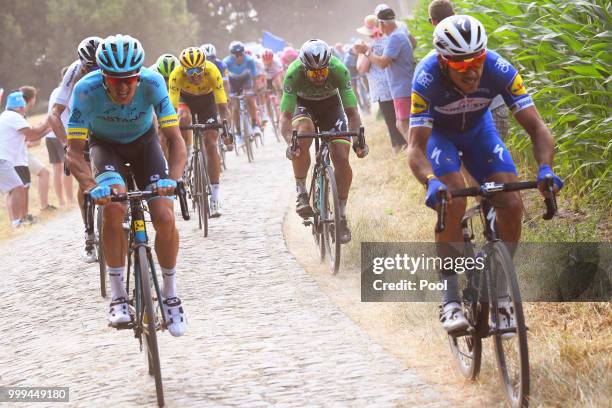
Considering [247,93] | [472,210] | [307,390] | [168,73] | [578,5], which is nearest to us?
[472,210]

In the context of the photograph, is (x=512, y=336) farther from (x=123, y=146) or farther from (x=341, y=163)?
(x=341, y=163)

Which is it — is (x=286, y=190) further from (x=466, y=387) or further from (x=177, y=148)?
(x=466, y=387)

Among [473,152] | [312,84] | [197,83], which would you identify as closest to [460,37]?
[473,152]

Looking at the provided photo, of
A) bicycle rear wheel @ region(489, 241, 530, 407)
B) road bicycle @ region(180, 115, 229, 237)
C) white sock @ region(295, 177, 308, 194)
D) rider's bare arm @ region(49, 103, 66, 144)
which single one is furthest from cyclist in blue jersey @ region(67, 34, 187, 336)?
road bicycle @ region(180, 115, 229, 237)

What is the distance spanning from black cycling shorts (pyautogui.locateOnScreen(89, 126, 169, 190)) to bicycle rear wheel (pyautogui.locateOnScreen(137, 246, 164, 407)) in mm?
1030

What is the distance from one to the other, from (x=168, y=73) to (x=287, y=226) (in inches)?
110

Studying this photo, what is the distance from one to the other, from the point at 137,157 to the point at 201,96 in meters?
6.03

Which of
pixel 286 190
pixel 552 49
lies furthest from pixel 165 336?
pixel 286 190

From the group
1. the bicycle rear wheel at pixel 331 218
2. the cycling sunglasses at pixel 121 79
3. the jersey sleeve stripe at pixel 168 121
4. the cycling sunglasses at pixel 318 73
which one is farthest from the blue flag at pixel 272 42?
the cycling sunglasses at pixel 121 79

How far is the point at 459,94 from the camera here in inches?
222

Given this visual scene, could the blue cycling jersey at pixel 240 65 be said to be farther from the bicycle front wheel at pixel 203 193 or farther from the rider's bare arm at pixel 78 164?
the rider's bare arm at pixel 78 164

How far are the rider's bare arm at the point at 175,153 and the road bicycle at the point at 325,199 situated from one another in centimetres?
253

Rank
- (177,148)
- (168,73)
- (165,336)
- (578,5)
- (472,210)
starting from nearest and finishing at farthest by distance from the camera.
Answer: (472,210) → (177,148) → (165,336) → (578,5) → (168,73)

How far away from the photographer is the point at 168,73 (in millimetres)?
12953
